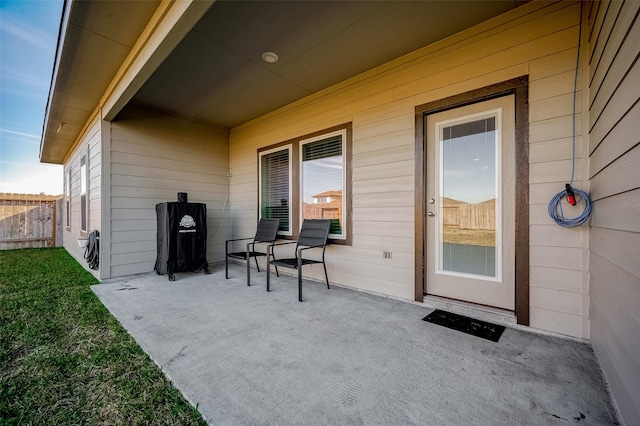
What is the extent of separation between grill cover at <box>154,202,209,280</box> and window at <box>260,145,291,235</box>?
3.43 ft

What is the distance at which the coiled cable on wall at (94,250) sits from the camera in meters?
3.88

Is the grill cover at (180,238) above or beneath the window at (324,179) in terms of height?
beneath

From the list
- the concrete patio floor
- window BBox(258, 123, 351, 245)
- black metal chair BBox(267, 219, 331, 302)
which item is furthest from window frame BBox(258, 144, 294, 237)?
the concrete patio floor

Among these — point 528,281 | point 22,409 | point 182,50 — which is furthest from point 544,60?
point 22,409

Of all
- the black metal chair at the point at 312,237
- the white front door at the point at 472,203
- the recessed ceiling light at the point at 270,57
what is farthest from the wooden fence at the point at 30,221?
the white front door at the point at 472,203

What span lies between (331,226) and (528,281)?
214cm

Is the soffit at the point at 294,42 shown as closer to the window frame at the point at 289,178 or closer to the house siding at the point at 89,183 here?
the window frame at the point at 289,178

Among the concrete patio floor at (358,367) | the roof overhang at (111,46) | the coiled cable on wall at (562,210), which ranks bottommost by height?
the concrete patio floor at (358,367)

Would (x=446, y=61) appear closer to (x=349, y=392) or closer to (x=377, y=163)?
(x=377, y=163)

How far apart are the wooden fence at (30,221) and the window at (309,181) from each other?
721 cm

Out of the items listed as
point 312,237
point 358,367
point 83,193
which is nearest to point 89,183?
point 83,193

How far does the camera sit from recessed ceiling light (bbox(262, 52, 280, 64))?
2.80 meters

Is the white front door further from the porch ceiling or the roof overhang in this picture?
the roof overhang

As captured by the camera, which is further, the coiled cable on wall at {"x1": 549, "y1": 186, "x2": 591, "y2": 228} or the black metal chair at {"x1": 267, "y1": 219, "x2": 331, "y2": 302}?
the black metal chair at {"x1": 267, "y1": 219, "x2": 331, "y2": 302}
